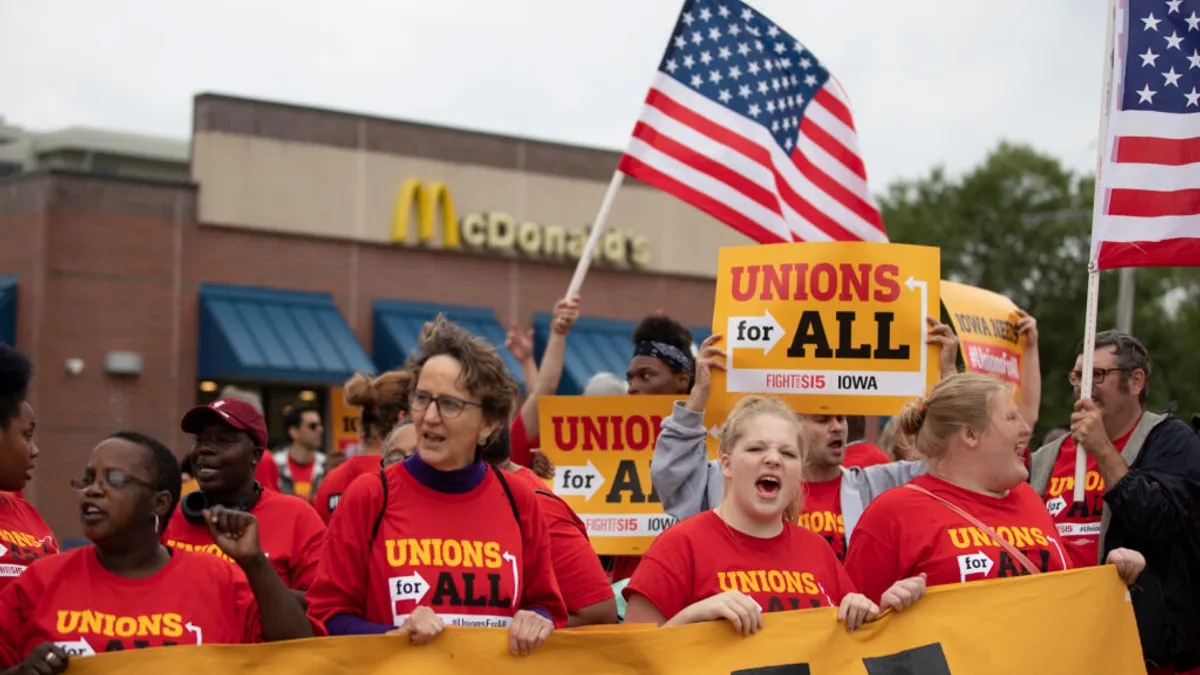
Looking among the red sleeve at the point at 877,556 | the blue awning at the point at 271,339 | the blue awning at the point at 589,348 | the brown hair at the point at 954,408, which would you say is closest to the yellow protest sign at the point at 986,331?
the brown hair at the point at 954,408

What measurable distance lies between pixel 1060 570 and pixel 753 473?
4.25ft

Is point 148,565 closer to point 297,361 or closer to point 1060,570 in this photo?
point 1060,570

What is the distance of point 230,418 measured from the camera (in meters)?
6.34

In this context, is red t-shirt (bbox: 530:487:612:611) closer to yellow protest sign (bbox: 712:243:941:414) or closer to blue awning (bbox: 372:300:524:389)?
yellow protest sign (bbox: 712:243:941:414)

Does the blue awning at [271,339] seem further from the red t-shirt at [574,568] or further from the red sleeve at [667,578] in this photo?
the red sleeve at [667,578]

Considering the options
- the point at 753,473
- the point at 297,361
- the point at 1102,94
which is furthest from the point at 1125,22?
the point at 297,361

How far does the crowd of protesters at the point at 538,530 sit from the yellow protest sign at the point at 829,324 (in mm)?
506

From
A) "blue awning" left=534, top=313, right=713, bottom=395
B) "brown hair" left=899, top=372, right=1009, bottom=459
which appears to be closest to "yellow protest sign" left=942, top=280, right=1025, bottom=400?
"brown hair" left=899, top=372, right=1009, bottom=459

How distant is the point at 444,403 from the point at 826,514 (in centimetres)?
240

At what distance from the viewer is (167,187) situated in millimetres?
27203

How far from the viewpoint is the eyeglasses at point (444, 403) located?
5.15 metres

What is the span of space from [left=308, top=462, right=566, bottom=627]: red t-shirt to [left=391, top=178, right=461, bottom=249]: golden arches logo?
24.7 m

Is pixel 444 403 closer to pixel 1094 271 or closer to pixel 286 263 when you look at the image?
pixel 1094 271

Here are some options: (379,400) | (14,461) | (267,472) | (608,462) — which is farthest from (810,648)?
(267,472)
